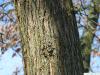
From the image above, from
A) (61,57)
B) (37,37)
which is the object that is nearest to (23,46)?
Result: (37,37)

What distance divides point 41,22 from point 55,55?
319mm

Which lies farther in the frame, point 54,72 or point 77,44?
point 77,44

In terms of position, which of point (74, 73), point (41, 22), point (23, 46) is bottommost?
point (74, 73)

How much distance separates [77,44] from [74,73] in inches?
11.3

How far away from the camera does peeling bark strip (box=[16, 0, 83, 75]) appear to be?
321 cm

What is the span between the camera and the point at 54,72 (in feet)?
10.4

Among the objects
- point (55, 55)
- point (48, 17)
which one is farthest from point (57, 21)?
point (55, 55)

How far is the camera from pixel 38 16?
3.29 m

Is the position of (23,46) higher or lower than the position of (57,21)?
lower

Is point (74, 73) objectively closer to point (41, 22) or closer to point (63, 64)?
point (63, 64)

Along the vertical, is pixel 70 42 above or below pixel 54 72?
above

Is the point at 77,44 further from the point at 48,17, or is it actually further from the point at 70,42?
the point at 48,17

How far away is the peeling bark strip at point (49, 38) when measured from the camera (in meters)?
3.21

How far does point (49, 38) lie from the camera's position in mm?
3248
